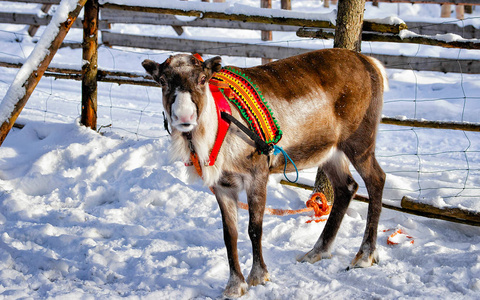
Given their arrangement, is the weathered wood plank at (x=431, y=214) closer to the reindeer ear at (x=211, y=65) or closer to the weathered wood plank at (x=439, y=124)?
the weathered wood plank at (x=439, y=124)

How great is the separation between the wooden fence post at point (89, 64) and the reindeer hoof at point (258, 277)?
3.33 m

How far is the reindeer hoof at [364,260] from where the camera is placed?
3553 mm

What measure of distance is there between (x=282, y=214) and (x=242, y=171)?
1.30m

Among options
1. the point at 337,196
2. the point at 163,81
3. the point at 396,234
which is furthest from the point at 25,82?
the point at 396,234

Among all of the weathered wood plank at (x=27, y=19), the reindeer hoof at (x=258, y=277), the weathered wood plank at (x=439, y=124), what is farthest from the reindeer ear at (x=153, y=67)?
the weathered wood plank at (x=27, y=19)

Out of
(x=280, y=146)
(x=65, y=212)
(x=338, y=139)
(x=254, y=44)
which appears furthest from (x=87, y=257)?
(x=254, y=44)

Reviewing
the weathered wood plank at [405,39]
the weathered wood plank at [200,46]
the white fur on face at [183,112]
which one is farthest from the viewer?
the weathered wood plank at [200,46]

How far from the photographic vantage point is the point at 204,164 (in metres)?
3.09

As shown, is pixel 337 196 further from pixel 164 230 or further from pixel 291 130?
pixel 164 230

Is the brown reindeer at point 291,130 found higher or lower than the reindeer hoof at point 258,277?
higher

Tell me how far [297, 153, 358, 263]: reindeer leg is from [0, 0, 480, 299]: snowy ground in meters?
0.16

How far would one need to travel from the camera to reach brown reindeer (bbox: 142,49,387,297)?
2887mm

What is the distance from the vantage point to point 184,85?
110 inches

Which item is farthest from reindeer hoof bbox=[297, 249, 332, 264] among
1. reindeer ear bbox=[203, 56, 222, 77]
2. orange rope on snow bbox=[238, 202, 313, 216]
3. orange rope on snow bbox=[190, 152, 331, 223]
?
reindeer ear bbox=[203, 56, 222, 77]
